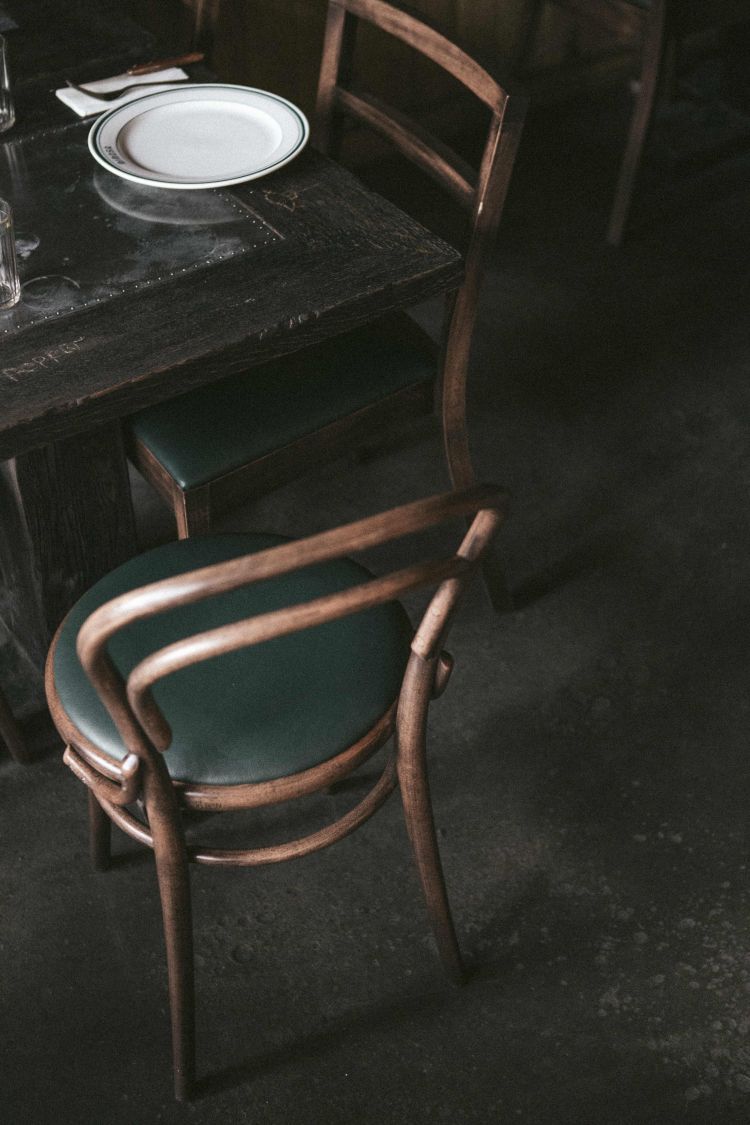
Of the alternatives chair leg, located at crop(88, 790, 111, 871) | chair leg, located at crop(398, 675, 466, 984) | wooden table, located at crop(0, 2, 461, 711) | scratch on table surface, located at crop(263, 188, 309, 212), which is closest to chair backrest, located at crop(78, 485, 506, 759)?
chair leg, located at crop(398, 675, 466, 984)

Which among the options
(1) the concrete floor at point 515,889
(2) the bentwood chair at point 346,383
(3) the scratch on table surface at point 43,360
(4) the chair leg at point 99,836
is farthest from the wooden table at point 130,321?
(1) the concrete floor at point 515,889

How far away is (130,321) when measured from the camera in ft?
4.27

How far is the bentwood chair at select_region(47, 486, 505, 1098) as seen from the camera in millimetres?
1132

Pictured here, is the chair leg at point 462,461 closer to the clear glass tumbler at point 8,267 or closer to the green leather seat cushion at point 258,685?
the green leather seat cushion at point 258,685

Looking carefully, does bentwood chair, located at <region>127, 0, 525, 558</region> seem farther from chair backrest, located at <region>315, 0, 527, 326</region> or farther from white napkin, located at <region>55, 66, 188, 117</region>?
white napkin, located at <region>55, 66, 188, 117</region>

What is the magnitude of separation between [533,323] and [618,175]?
0.70m

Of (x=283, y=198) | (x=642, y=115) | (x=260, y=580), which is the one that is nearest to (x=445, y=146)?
(x=283, y=198)

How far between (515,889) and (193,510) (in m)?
0.71

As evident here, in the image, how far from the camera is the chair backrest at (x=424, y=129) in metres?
1.52

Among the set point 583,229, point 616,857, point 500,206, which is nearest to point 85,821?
point 616,857

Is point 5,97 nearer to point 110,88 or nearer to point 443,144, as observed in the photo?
point 110,88

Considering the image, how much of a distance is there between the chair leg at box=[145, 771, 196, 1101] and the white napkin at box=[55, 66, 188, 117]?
3.27 ft

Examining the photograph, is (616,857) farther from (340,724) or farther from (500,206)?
(500,206)

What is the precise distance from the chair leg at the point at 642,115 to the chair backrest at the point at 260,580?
1977 millimetres
